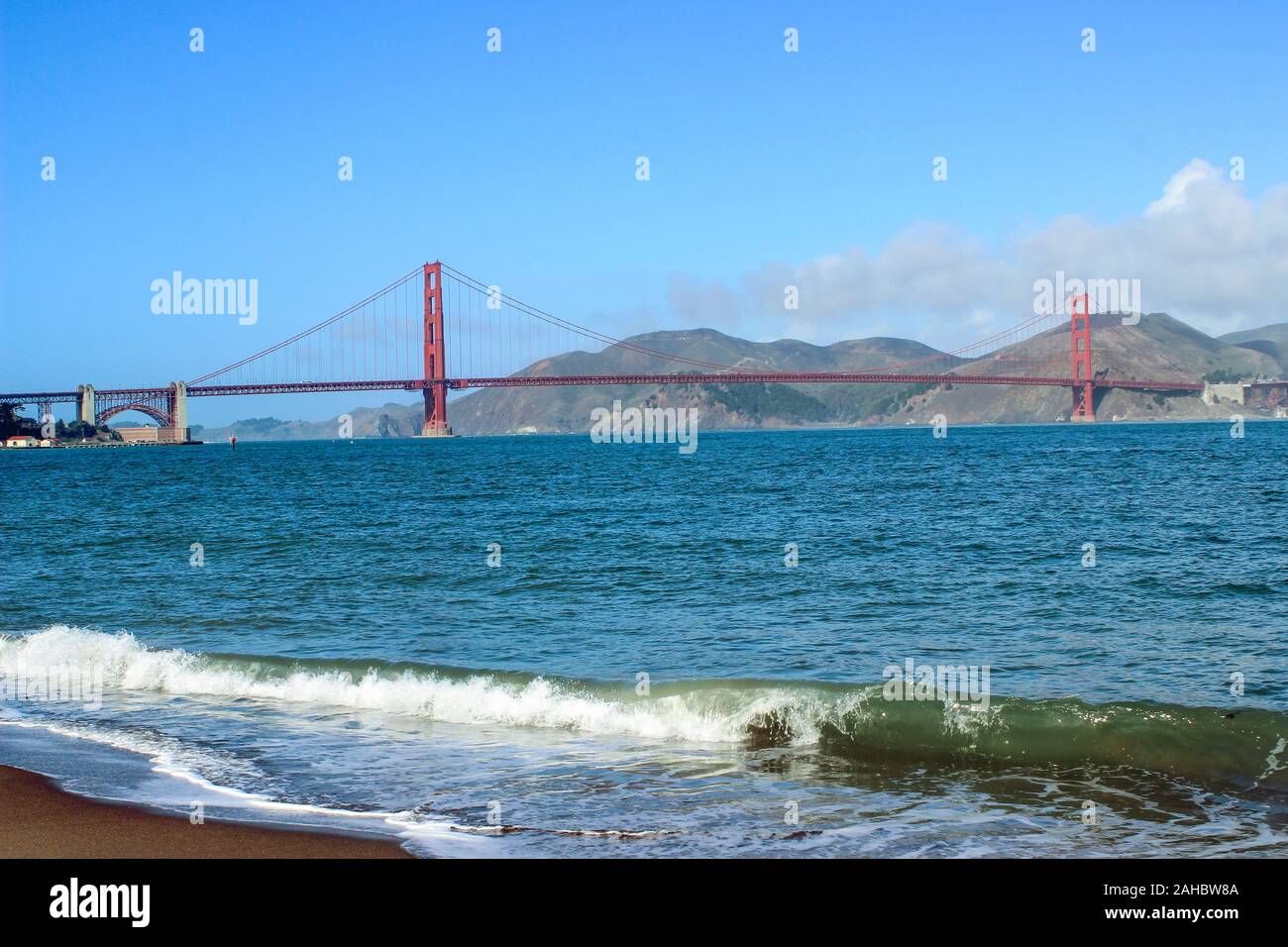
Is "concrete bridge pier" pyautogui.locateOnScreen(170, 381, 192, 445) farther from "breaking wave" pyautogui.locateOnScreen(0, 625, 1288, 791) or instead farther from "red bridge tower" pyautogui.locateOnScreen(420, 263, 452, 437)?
"breaking wave" pyautogui.locateOnScreen(0, 625, 1288, 791)

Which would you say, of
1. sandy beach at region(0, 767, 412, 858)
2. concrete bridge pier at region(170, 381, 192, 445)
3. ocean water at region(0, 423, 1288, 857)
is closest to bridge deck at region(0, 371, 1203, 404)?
concrete bridge pier at region(170, 381, 192, 445)

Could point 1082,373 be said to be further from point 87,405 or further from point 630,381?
point 87,405

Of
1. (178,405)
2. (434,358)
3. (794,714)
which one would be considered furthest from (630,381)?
(794,714)

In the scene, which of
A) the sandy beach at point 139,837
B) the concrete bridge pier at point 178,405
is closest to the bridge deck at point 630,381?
the concrete bridge pier at point 178,405

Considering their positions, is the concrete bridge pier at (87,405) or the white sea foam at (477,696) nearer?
the white sea foam at (477,696)

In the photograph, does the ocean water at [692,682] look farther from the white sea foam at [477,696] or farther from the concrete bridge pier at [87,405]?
the concrete bridge pier at [87,405]

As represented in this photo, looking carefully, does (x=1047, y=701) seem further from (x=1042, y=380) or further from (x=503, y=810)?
(x=1042, y=380)

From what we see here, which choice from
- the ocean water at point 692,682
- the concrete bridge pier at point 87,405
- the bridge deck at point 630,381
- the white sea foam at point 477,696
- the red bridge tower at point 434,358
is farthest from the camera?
the concrete bridge pier at point 87,405

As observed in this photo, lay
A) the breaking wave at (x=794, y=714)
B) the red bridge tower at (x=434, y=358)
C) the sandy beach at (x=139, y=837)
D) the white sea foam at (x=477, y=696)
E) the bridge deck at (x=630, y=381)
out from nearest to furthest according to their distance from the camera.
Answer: the sandy beach at (x=139, y=837), the breaking wave at (x=794, y=714), the white sea foam at (x=477, y=696), the bridge deck at (x=630, y=381), the red bridge tower at (x=434, y=358)
